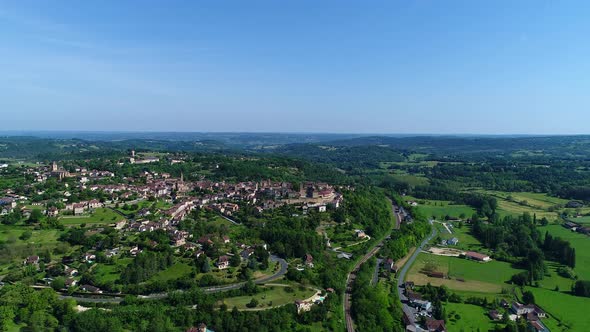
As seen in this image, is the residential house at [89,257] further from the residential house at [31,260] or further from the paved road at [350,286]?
the paved road at [350,286]

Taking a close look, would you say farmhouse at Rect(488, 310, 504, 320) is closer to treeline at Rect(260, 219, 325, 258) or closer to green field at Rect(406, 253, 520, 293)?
green field at Rect(406, 253, 520, 293)

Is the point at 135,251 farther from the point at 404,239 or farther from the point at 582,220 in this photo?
the point at 582,220

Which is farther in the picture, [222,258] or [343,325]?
[222,258]

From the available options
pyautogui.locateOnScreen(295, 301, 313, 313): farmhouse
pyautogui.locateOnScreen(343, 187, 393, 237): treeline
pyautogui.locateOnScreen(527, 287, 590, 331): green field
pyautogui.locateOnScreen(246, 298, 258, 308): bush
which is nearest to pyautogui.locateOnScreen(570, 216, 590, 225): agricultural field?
pyautogui.locateOnScreen(343, 187, 393, 237): treeline

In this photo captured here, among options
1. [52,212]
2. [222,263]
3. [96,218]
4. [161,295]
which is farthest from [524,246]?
[52,212]

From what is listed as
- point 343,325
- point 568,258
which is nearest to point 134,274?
point 343,325

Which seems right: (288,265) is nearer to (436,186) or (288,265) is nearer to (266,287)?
(266,287)

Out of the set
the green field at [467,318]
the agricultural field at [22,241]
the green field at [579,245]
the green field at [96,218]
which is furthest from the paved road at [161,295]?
the green field at [579,245]
